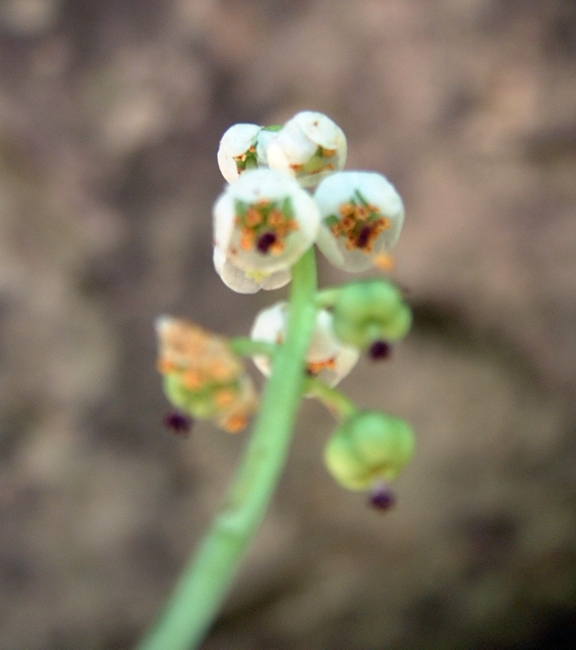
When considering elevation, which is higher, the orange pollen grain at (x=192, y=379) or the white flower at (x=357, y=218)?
the white flower at (x=357, y=218)

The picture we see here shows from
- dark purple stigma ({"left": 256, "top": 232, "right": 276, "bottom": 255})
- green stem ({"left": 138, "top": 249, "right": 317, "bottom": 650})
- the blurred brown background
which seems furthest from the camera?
the blurred brown background

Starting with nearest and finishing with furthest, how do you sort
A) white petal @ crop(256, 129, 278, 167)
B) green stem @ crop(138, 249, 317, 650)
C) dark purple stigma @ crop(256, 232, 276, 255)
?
green stem @ crop(138, 249, 317, 650)
dark purple stigma @ crop(256, 232, 276, 255)
white petal @ crop(256, 129, 278, 167)

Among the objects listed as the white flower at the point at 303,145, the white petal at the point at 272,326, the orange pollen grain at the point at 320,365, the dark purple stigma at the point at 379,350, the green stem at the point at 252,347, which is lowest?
the dark purple stigma at the point at 379,350

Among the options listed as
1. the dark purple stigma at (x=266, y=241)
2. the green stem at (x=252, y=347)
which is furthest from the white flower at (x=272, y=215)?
the green stem at (x=252, y=347)

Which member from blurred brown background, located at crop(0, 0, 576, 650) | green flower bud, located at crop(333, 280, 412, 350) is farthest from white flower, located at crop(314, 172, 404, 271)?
blurred brown background, located at crop(0, 0, 576, 650)

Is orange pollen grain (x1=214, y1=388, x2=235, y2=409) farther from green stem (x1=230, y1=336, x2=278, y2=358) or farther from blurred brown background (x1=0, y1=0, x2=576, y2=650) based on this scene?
blurred brown background (x1=0, y1=0, x2=576, y2=650)

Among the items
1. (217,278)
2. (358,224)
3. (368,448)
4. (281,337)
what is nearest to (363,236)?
(358,224)

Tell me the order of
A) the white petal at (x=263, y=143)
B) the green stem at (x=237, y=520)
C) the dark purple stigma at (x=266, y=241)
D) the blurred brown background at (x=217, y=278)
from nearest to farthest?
1. the green stem at (x=237, y=520)
2. the dark purple stigma at (x=266, y=241)
3. the white petal at (x=263, y=143)
4. the blurred brown background at (x=217, y=278)

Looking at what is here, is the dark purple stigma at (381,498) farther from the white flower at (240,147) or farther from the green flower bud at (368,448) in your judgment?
the white flower at (240,147)

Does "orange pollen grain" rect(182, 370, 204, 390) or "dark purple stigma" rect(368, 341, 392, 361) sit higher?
"orange pollen grain" rect(182, 370, 204, 390)
